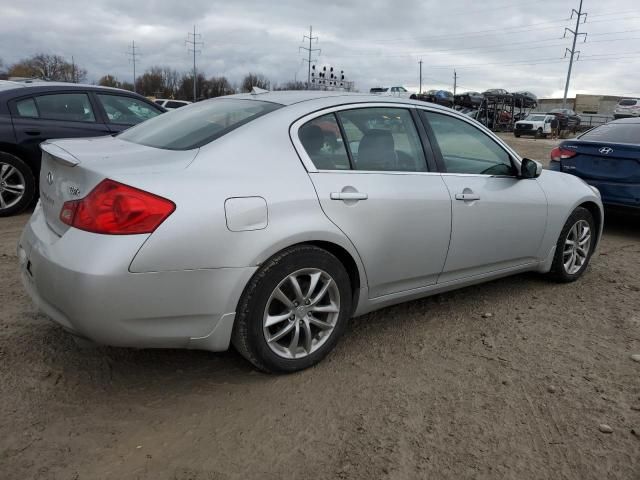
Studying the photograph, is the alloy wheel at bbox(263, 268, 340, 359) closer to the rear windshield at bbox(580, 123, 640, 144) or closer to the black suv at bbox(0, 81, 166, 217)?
the black suv at bbox(0, 81, 166, 217)

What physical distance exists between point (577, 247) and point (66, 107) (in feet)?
19.5

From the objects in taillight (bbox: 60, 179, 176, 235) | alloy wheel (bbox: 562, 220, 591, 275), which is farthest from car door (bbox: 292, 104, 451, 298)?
alloy wheel (bbox: 562, 220, 591, 275)

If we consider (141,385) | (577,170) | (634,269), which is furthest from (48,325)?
(577,170)

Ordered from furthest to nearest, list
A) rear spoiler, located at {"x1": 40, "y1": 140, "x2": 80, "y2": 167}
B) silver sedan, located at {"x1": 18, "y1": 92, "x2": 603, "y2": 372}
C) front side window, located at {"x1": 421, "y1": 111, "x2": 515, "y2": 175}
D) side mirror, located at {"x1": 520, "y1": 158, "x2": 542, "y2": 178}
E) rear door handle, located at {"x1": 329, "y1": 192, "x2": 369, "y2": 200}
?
side mirror, located at {"x1": 520, "y1": 158, "x2": 542, "y2": 178}
front side window, located at {"x1": 421, "y1": 111, "x2": 515, "y2": 175}
rear door handle, located at {"x1": 329, "y1": 192, "x2": 369, "y2": 200}
rear spoiler, located at {"x1": 40, "y1": 140, "x2": 80, "y2": 167}
silver sedan, located at {"x1": 18, "y1": 92, "x2": 603, "y2": 372}

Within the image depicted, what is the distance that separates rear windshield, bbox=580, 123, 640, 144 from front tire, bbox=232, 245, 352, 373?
5163mm

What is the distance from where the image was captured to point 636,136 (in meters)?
6.50

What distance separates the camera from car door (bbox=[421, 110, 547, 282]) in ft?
11.6

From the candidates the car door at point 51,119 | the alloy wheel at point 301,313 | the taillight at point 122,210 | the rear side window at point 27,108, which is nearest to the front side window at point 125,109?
the car door at point 51,119

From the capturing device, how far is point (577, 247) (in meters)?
4.66

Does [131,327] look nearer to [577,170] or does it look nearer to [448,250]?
[448,250]

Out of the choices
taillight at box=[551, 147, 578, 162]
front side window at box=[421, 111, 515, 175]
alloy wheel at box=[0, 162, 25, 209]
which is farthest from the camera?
taillight at box=[551, 147, 578, 162]

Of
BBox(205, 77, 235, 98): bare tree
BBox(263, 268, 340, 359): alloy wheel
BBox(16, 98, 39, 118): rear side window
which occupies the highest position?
BBox(205, 77, 235, 98): bare tree

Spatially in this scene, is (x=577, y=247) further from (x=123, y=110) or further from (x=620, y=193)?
(x=123, y=110)

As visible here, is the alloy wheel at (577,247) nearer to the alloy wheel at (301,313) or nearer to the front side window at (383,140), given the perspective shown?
the front side window at (383,140)
